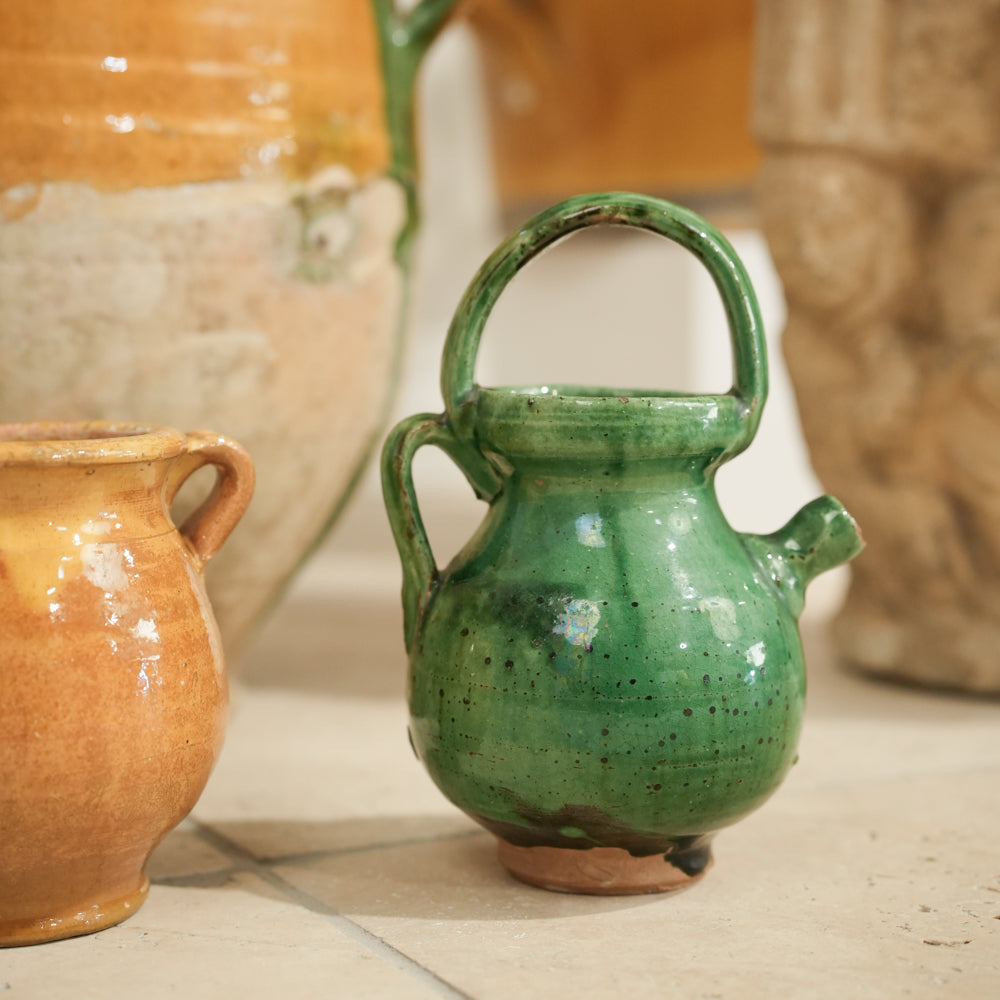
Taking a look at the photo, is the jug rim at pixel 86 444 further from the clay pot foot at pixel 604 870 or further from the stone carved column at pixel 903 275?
the stone carved column at pixel 903 275

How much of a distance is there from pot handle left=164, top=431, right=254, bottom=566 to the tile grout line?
242 mm

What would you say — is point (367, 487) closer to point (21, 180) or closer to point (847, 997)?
point (21, 180)

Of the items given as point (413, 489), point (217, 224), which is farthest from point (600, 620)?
point (217, 224)

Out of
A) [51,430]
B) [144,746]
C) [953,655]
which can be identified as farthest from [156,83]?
[953,655]

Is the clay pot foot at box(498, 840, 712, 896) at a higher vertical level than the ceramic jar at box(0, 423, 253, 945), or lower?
lower

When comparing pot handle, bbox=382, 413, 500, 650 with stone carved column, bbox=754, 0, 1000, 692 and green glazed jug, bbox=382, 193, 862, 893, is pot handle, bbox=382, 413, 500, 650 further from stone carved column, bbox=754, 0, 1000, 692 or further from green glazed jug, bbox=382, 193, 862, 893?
stone carved column, bbox=754, 0, 1000, 692

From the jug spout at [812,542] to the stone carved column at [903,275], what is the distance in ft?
1.70

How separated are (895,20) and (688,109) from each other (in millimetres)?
947

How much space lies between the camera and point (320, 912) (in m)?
0.97

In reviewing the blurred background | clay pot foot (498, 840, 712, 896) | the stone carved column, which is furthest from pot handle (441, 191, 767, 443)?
the blurred background

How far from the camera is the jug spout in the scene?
102 cm

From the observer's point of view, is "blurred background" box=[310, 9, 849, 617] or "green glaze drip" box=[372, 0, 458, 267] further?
"blurred background" box=[310, 9, 849, 617]

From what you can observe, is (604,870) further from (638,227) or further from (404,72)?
(404,72)

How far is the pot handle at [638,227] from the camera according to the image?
953 mm
